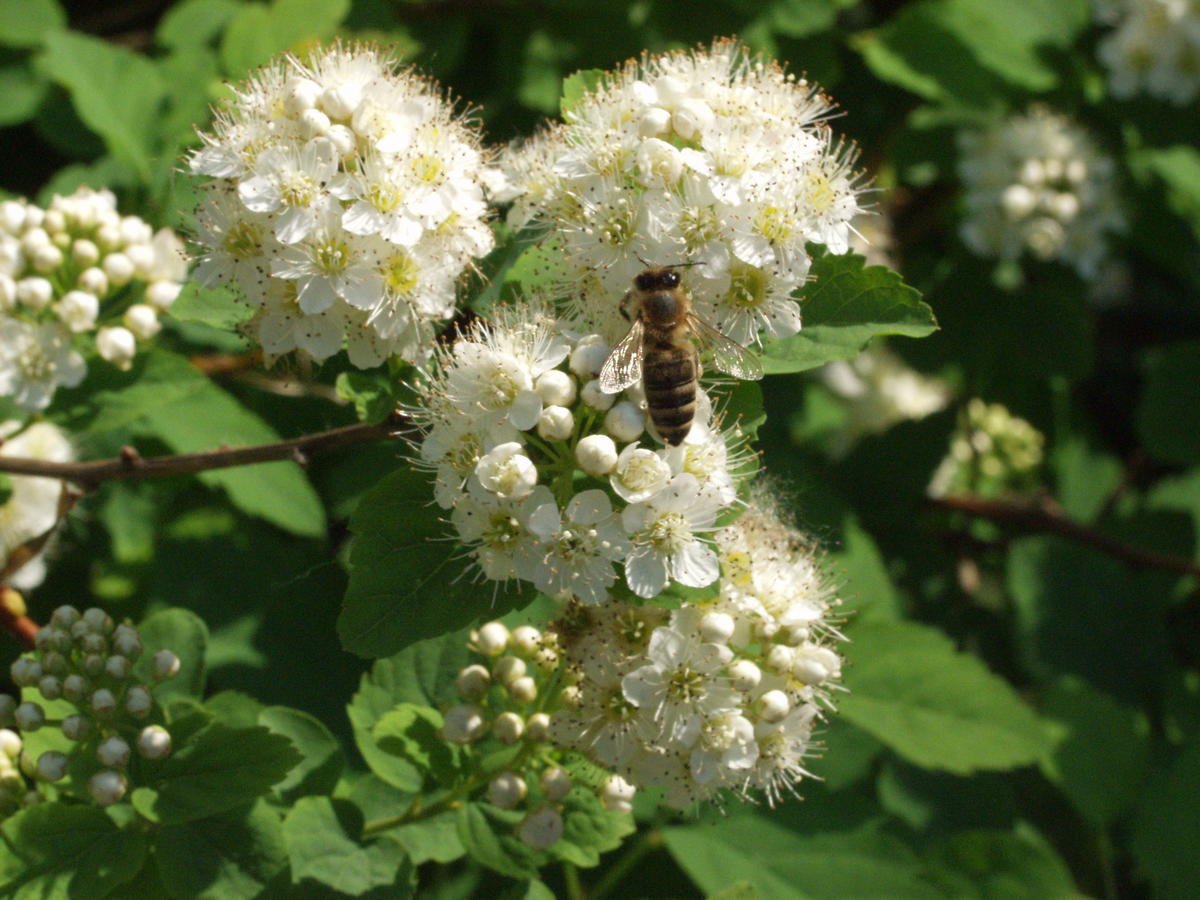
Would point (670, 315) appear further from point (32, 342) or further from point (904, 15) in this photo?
point (904, 15)

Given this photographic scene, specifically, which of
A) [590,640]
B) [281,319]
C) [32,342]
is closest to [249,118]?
[281,319]

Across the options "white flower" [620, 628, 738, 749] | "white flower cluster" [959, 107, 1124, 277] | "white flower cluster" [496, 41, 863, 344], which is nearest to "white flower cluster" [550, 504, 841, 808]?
"white flower" [620, 628, 738, 749]

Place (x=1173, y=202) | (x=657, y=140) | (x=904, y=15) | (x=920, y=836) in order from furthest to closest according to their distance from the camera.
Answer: (x=1173, y=202), (x=904, y=15), (x=920, y=836), (x=657, y=140)

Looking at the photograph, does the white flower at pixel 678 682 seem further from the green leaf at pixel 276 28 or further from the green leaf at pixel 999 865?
the green leaf at pixel 276 28

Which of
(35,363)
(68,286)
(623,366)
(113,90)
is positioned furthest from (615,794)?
(113,90)

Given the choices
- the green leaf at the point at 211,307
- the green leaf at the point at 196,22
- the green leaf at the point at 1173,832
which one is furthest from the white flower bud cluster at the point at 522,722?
the green leaf at the point at 196,22

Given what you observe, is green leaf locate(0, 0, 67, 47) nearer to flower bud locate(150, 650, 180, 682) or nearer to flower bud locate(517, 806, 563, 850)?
flower bud locate(150, 650, 180, 682)
